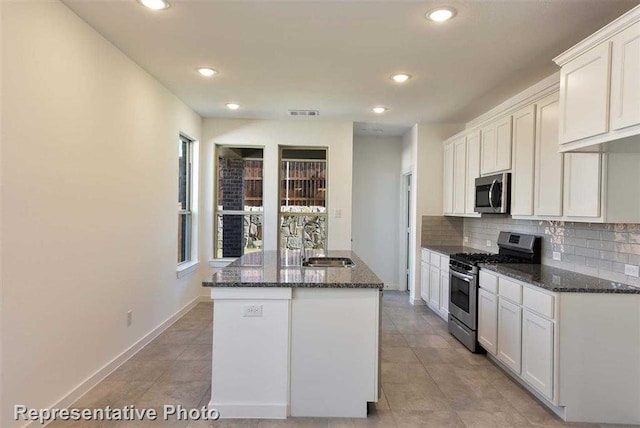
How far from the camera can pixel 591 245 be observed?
116 inches

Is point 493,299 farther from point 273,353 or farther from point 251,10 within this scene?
point 251,10

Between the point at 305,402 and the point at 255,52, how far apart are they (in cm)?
261

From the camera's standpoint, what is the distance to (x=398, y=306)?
5.37 m

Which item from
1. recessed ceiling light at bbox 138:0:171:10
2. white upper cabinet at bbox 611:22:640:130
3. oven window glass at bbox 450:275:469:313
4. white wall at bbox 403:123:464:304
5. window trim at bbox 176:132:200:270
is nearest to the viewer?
white upper cabinet at bbox 611:22:640:130

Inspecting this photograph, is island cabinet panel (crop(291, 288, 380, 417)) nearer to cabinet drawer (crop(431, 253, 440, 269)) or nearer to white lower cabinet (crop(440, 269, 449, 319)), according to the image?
white lower cabinet (crop(440, 269, 449, 319))

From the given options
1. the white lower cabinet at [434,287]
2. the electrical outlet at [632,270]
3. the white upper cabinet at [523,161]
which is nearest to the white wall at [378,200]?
the white lower cabinet at [434,287]

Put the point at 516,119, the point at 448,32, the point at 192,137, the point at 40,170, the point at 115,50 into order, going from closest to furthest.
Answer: the point at 40,170 < the point at 448,32 < the point at 115,50 < the point at 516,119 < the point at 192,137

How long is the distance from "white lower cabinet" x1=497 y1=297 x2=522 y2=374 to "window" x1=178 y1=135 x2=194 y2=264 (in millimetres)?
3736

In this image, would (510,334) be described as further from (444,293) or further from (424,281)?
(424,281)

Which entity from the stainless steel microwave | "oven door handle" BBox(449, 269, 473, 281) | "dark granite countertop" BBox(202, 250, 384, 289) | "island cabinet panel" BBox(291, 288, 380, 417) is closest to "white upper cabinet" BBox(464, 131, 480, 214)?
the stainless steel microwave

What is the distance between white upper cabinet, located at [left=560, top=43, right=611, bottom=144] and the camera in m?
2.18

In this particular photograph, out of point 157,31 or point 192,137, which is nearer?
point 157,31

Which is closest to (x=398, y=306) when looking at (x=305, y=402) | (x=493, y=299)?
(x=493, y=299)

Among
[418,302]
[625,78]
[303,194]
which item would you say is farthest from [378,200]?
[625,78]
